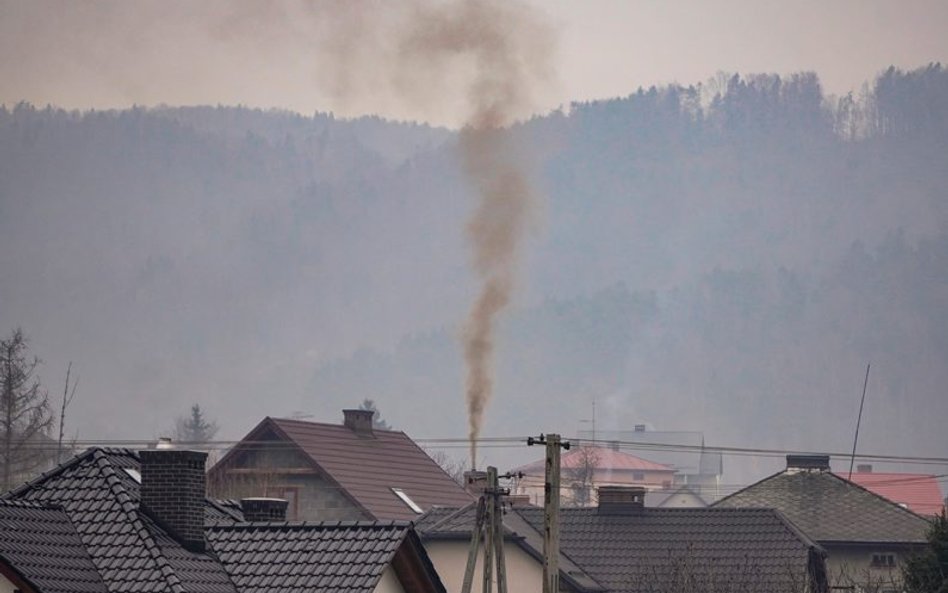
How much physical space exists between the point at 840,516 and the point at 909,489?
7568 cm

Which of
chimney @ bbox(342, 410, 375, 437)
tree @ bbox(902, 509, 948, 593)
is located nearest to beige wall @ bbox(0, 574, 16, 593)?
tree @ bbox(902, 509, 948, 593)

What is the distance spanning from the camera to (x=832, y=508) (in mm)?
63625

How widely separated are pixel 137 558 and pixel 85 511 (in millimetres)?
1510

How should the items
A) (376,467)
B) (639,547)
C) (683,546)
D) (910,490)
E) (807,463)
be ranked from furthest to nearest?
1. (910,490)
2. (807,463)
3. (376,467)
4. (639,547)
5. (683,546)

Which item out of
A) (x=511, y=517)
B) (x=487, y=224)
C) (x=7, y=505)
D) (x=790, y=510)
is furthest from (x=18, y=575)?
(x=487, y=224)

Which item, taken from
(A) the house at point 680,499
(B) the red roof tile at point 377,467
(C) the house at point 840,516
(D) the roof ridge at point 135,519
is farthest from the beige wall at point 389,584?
(A) the house at point 680,499

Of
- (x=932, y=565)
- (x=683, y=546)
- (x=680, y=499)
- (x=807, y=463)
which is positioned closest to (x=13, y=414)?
(x=807, y=463)

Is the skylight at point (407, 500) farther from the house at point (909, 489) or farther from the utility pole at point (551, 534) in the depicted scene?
the house at point (909, 489)

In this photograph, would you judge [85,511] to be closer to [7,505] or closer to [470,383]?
[7,505]

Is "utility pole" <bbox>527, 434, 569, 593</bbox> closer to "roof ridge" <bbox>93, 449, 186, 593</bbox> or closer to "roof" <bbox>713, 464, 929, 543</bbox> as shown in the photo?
"roof ridge" <bbox>93, 449, 186, 593</bbox>

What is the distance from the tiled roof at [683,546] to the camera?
157 ft

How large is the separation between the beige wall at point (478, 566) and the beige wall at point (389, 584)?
21800 mm

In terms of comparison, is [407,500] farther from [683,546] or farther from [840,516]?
[840,516]

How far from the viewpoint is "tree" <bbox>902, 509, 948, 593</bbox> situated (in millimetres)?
40406
